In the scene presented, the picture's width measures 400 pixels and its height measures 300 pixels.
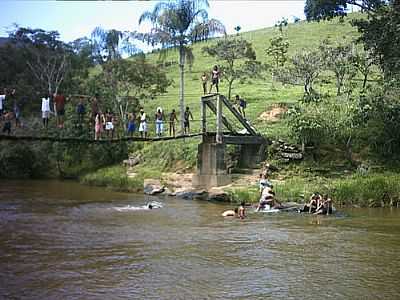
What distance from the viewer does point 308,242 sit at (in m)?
17.3

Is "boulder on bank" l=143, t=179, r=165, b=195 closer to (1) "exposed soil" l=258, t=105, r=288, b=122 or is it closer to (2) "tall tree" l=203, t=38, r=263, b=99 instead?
(1) "exposed soil" l=258, t=105, r=288, b=122

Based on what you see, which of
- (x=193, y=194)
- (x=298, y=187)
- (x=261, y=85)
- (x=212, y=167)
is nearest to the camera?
(x=298, y=187)

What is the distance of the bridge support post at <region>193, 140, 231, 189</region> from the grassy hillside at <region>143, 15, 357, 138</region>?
4.53 m

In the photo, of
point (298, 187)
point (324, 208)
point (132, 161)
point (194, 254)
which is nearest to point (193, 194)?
point (298, 187)

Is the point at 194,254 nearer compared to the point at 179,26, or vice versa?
the point at 194,254

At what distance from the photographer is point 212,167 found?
3067cm

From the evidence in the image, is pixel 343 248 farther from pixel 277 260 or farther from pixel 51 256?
pixel 51 256

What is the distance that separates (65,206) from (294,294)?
55.2ft

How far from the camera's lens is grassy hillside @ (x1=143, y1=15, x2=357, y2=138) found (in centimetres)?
4449

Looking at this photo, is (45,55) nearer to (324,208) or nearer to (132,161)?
(132,161)

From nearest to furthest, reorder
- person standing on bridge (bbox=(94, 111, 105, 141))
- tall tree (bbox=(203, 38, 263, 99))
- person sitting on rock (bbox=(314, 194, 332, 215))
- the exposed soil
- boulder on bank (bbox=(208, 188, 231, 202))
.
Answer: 1. person sitting on rock (bbox=(314, 194, 332, 215))
2. person standing on bridge (bbox=(94, 111, 105, 141))
3. boulder on bank (bbox=(208, 188, 231, 202))
4. the exposed soil
5. tall tree (bbox=(203, 38, 263, 99))

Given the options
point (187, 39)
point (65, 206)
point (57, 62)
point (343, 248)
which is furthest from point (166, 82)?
point (343, 248)

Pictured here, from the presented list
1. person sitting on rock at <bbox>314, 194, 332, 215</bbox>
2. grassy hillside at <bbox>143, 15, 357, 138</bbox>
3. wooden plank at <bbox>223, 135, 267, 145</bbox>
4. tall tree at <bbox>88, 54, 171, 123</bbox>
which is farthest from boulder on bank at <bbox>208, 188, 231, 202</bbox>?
tall tree at <bbox>88, 54, 171, 123</bbox>

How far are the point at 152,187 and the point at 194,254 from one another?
17.1m
